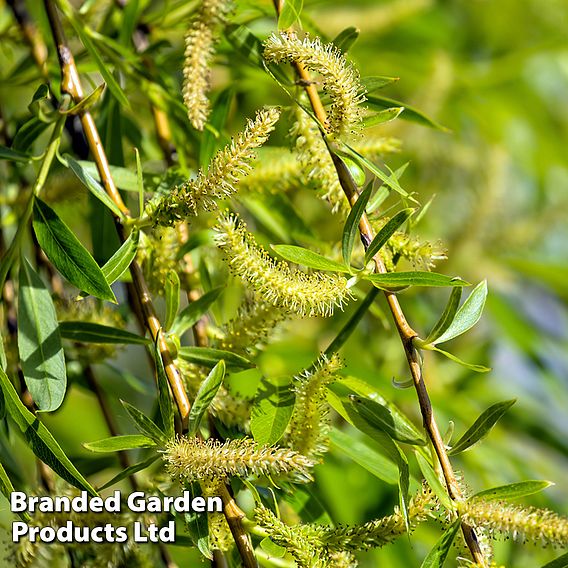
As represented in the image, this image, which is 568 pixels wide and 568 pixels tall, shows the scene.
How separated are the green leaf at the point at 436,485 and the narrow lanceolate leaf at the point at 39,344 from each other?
292 mm

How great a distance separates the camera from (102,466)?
99cm

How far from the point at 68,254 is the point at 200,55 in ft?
0.66

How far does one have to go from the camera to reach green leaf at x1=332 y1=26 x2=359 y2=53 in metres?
0.74

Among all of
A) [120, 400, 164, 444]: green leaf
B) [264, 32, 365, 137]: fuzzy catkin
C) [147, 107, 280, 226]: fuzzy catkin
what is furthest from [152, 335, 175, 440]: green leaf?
[264, 32, 365, 137]: fuzzy catkin

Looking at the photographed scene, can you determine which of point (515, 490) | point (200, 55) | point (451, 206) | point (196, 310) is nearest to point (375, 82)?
point (200, 55)

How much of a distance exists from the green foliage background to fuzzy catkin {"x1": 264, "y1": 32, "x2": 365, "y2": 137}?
272mm

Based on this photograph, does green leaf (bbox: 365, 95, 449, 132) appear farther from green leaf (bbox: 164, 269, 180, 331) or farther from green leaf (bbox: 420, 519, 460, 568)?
green leaf (bbox: 420, 519, 460, 568)

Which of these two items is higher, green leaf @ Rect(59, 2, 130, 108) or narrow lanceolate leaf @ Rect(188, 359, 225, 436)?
green leaf @ Rect(59, 2, 130, 108)

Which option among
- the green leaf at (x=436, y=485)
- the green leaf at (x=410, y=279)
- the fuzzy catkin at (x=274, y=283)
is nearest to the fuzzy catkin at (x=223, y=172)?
the fuzzy catkin at (x=274, y=283)

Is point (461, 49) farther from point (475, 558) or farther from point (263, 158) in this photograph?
point (475, 558)

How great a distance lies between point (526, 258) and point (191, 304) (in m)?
1.16

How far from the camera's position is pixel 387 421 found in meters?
0.66

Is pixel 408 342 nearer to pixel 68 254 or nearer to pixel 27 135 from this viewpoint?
pixel 68 254

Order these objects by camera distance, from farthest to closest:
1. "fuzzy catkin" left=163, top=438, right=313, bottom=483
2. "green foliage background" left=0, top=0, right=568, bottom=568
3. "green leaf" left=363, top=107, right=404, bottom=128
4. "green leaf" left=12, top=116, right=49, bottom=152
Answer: "green foliage background" left=0, top=0, right=568, bottom=568 → "green leaf" left=12, top=116, right=49, bottom=152 → "green leaf" left=363, top=107, right=404, bottom=128 → "fuzzy catkin" left=163, top=438, right=313, bottom=483
